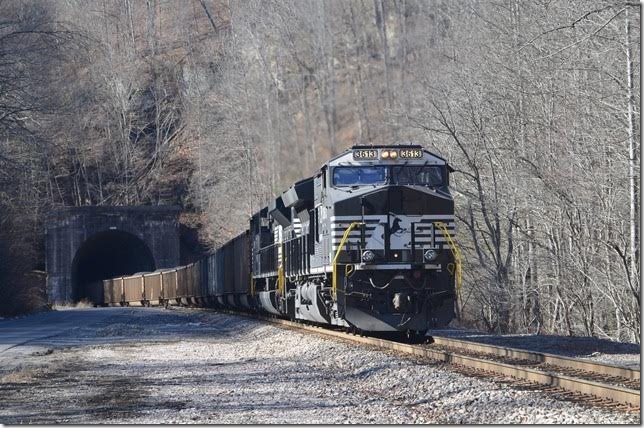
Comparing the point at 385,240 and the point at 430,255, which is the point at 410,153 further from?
the point at 430,255

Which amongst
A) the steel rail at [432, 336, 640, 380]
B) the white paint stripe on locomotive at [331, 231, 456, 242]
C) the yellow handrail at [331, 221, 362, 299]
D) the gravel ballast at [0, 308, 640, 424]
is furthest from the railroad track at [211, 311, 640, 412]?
the white paint stripe on locomotive at [331, 231, 456, 242]

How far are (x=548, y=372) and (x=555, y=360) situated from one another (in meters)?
1.18

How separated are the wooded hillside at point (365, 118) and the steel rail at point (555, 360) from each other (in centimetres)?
432

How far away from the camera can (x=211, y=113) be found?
231 feet

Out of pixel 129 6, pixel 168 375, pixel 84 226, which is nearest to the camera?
pixel 168 375

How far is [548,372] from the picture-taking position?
473 inches

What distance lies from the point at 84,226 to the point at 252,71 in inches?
597

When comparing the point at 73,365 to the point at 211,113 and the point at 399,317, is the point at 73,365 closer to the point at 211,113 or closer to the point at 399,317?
the point at 399,317

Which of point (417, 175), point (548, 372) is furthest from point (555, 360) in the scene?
point (417, 175)

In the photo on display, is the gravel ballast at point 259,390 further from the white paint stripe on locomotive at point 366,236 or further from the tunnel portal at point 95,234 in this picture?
the tunnel portal at point 95,234

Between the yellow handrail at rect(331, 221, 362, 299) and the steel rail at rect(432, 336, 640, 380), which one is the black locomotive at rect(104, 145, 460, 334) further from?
the steel rail at rect(432, 336, 640, 380)

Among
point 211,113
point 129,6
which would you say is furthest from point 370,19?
point 129,6

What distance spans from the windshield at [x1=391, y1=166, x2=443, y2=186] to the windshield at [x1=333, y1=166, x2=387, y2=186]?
0.21 meters

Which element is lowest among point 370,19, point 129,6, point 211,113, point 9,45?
point 9,45
